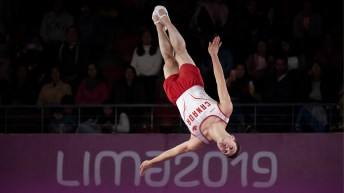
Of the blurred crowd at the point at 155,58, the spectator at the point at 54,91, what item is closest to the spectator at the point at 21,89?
the blurred crowd at the point at 155,58

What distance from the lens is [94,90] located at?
14.8m

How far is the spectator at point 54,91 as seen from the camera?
14.9 metres

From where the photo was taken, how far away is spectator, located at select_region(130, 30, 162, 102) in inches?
588

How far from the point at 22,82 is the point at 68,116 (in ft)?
3.93

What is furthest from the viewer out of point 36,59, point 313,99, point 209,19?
point 36,59

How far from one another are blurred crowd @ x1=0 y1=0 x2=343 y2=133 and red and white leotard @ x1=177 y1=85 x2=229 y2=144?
103 inches

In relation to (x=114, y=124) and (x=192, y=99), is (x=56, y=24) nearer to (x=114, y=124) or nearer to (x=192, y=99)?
(x=114, y=124)

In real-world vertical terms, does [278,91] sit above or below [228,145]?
above

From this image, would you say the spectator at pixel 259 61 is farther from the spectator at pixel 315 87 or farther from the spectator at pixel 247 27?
the spectator at pixel 315 87

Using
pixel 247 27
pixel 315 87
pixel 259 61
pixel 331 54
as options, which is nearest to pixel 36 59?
pixel 247 27

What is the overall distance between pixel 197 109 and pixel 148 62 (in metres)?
3.92

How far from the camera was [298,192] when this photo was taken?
13633mm

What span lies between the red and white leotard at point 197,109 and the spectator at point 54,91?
3.92 meters

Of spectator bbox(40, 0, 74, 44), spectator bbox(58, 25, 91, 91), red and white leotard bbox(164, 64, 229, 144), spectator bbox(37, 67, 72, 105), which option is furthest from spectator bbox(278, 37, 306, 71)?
spectator bbox(40, 0, 74, 44)
